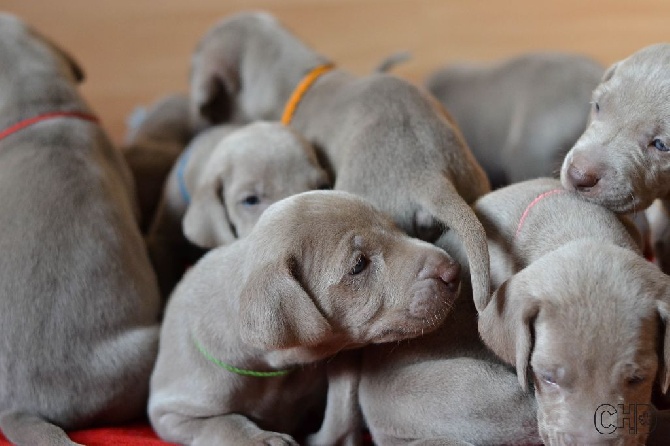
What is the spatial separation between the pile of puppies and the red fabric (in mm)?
62

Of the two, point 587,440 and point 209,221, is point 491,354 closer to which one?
point 587,440

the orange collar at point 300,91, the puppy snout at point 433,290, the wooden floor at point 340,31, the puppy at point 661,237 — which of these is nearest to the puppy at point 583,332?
the puppy snout at point 433,290

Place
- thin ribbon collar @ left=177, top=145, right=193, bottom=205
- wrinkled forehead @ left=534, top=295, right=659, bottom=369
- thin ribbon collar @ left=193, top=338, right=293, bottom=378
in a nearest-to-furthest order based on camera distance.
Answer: wrinkled forehead @ left=534, top=295, right=659, bottom=369 → thin ribbon collar @ left=193, top=338, right=293, bottom=378 → thin ribbon collar @ left=177, top=145, right=193, bottom=205

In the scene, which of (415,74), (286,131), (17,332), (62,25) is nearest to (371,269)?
(286,131)

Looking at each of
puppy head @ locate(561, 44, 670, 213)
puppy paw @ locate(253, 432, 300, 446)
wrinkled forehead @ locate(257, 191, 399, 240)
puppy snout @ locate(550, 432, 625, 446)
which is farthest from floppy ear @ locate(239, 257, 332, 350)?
puppy head @ locate(561, 44, 670, 213)

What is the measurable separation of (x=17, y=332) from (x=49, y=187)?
1.90ft

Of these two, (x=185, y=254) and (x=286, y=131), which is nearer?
(x=286, y=131)

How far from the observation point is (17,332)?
9.18 ft

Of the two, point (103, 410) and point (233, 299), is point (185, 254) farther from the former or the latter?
point (233, 299)

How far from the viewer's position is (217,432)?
2633 mm

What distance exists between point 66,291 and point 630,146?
6.65 ft

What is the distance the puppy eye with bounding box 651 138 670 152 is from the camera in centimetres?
259

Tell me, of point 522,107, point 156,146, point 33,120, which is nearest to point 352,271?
point 33,120

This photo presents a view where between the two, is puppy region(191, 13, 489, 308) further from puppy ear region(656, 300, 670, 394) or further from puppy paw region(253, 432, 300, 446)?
puppy paw region(253, 432, 300, 446)
